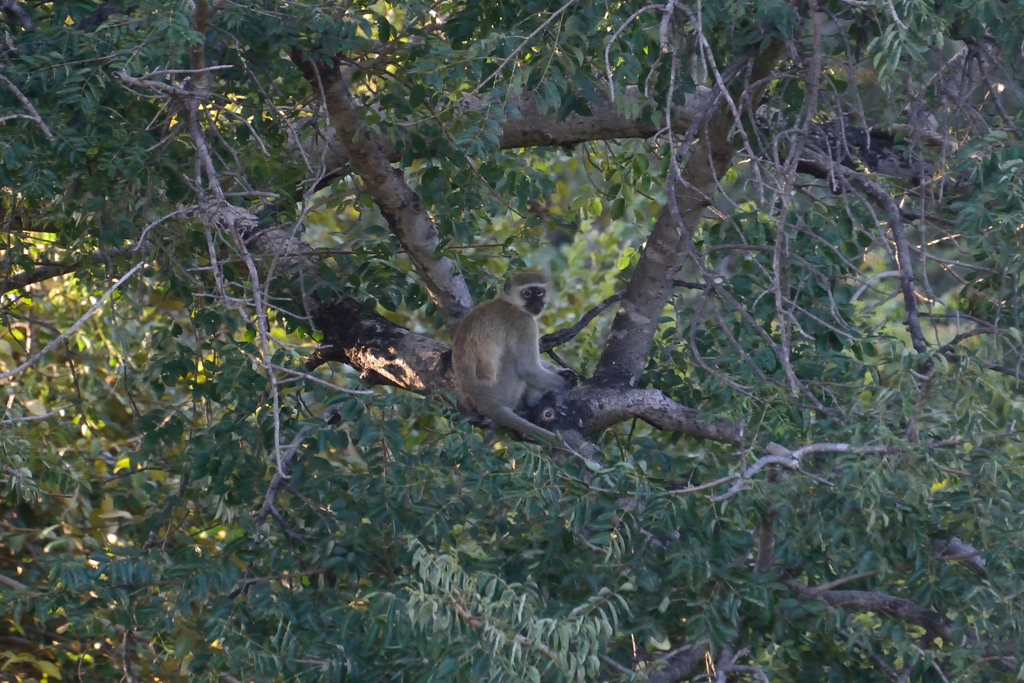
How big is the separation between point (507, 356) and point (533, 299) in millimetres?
379

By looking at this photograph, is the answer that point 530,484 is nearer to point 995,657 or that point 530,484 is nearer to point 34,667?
point 995,657

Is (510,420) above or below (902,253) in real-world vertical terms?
below

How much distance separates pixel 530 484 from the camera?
2760 millimetres

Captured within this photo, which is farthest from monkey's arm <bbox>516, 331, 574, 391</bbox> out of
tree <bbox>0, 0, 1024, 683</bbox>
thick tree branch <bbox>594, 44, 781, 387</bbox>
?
thick tree branch <bbox>594, 44, 781, 387</bbox>

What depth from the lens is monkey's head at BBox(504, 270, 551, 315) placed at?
201 inches

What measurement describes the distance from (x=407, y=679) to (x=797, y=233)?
202cm

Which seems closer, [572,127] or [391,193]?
[391,193]

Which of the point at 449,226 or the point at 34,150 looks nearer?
the point at 34,150

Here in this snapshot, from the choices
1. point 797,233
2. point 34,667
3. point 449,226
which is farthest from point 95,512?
point 797,233

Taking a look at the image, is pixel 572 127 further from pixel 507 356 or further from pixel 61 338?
pixel 61 338

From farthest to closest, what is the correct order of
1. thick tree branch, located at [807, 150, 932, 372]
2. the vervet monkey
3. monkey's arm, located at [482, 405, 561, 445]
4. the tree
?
the vervet monkey < monkey's arm, located at [482, 405, 561, 445] < thick tree branch, located at [807, 150, 932, 372] < the tree

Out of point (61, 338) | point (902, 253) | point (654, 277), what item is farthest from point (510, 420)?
point (61, 338)

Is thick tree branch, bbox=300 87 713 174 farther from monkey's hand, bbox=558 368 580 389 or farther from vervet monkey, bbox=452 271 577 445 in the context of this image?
monkey's hand, bbox=558 368 580 389

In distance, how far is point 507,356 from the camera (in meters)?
4.90
